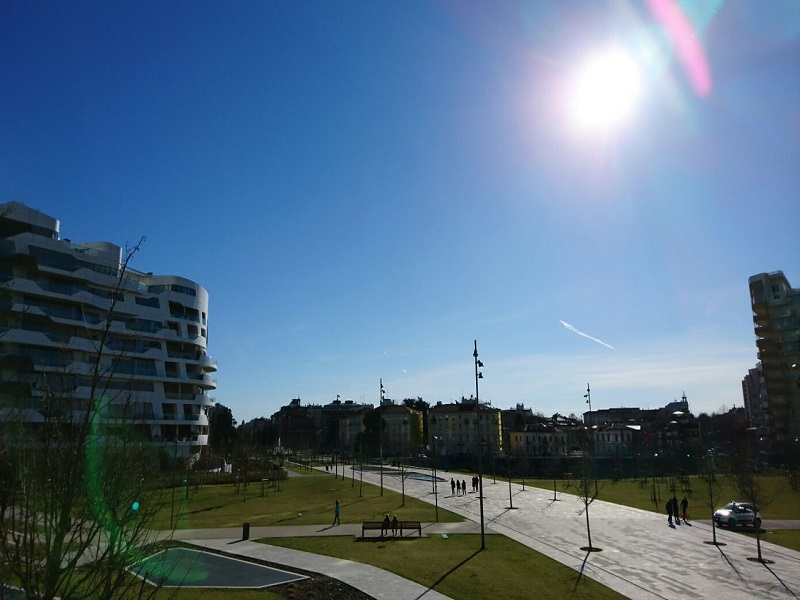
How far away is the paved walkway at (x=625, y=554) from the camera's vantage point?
18859mm

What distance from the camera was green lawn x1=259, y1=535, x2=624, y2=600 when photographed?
59.9 feet

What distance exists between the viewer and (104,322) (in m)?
62.4

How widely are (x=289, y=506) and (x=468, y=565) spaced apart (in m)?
24.0

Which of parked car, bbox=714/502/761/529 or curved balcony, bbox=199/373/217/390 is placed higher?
curved balcony, bbox=199/373/217/390

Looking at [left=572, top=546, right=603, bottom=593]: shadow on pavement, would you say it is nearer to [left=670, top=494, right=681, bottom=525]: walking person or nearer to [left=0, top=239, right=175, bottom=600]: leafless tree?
[left=670, top=494, right=681, bottom=525]: walking person

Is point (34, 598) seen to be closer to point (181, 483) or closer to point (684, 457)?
point (181, 483)

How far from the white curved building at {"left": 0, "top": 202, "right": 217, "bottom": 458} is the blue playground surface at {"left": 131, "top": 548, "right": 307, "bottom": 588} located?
2606cm

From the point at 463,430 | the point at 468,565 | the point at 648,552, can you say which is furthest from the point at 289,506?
the point at 463,430

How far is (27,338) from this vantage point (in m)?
55.5

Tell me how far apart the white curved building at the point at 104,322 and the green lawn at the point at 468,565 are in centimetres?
2731

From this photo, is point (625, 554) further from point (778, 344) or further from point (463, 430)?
point (463, 430)

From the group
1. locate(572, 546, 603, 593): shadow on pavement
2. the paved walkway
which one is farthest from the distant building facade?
locate(572, 546, 603, 593): shadow on pavement

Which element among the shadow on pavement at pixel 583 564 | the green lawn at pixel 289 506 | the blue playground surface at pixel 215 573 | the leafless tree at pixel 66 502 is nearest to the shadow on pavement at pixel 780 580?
the shadow on pavement at pixel 583 564

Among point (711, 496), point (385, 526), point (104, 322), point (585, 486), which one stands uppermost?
point (104, 322)
